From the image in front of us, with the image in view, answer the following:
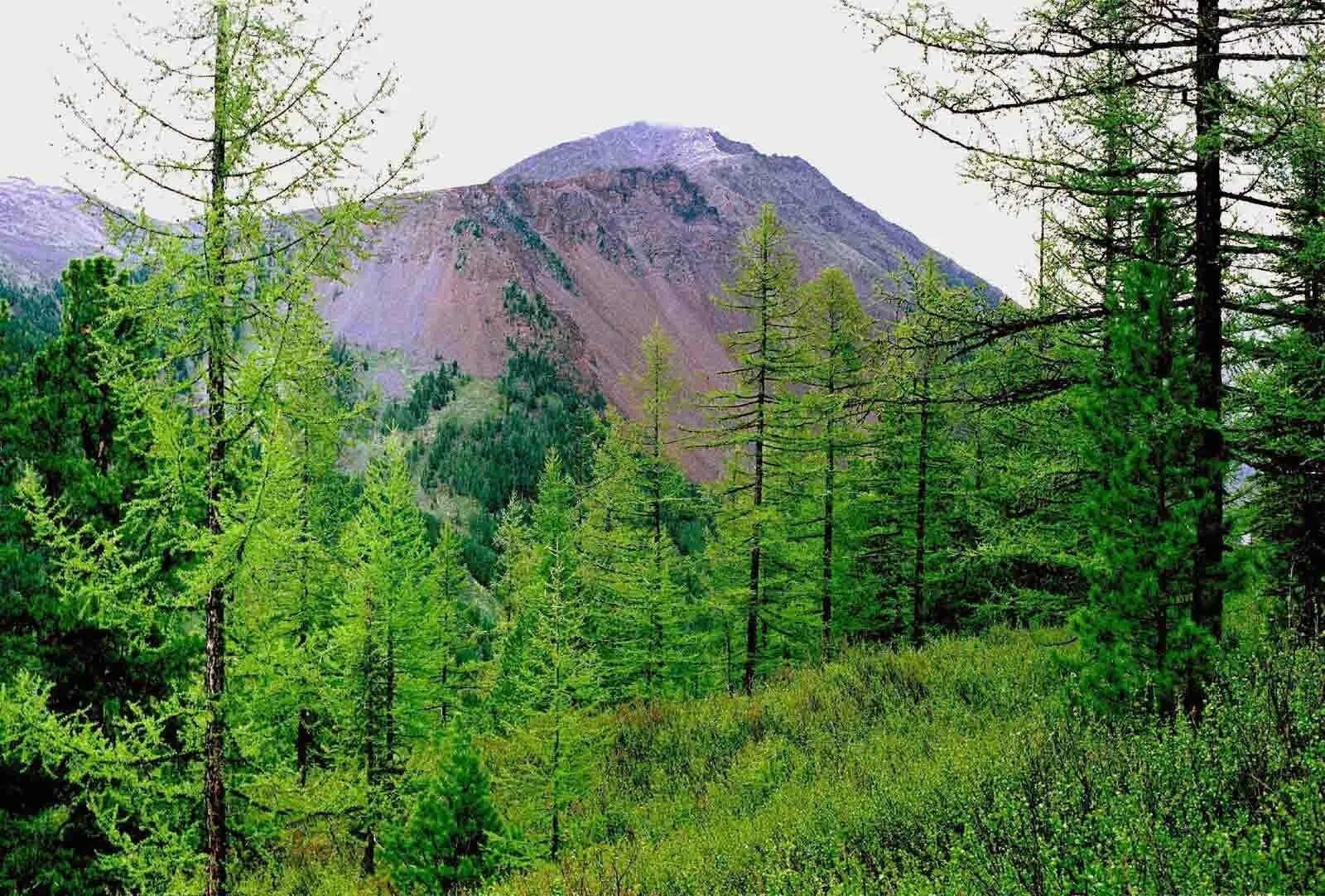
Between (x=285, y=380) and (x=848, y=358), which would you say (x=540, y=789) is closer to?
(x=285, y=380)

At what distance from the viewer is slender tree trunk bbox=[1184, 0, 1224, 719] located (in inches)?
276

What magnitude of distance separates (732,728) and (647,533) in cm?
1322

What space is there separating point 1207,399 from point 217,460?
30.8ft

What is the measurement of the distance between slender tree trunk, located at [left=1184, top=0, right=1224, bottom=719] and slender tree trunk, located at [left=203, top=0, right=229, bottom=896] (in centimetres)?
885

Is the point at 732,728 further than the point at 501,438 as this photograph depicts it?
No

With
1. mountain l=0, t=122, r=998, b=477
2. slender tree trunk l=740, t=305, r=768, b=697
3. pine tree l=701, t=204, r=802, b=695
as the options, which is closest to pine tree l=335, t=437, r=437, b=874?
slender tree trunk l=740, t=305, r=768, b=697

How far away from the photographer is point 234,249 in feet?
22.0

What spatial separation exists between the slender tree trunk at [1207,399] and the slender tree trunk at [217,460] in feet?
29.0

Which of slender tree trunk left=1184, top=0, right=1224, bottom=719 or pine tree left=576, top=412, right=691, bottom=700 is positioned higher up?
slender tree trunk left=1184, top=0, right=1224, bottom=719

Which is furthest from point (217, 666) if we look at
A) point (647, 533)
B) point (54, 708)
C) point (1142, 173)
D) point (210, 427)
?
point (647, 533)

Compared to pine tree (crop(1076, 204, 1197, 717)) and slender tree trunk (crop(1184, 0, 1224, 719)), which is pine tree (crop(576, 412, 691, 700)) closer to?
pine tree (crop(1076, 204, 1197, 717))

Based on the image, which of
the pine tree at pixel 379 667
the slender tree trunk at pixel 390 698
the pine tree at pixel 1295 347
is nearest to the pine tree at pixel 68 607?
the pine tree at pixel 379 667

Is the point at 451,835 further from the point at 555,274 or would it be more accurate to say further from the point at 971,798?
the point at 555,274

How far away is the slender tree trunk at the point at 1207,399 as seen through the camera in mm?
7008
